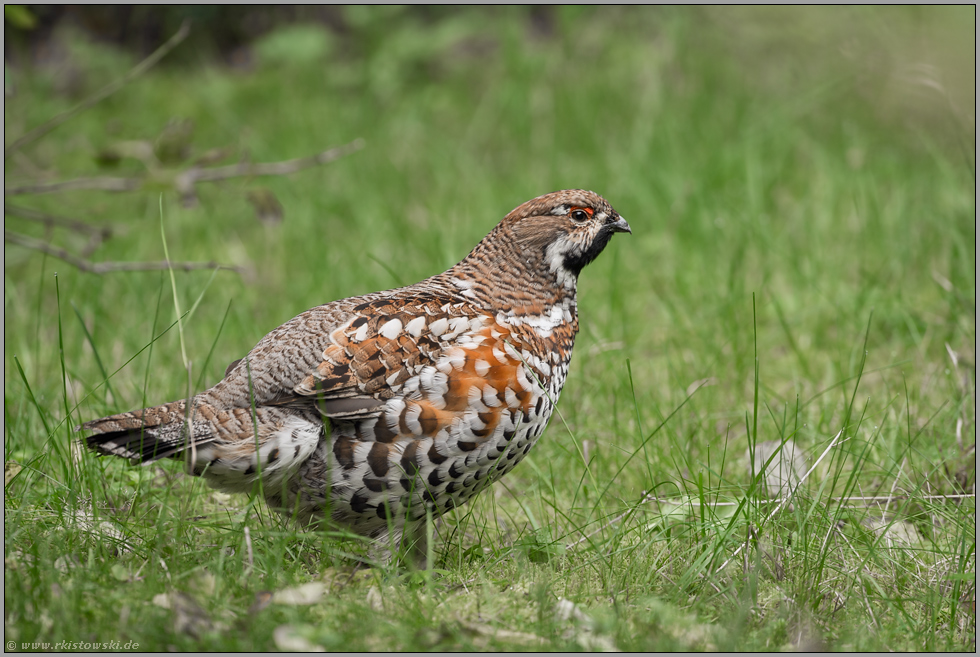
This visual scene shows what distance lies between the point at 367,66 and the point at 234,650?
7.37 meters

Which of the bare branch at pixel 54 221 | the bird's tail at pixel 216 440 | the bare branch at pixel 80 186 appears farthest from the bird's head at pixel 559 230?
the bare branch at pixel 54 221

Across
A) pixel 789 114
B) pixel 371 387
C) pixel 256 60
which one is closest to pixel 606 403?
pixel 371 387

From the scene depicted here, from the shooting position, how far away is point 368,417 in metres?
3.05

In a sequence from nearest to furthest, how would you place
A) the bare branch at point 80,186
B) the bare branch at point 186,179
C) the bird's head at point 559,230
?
the bird's head at point 559,230
the bare branch at point 186,179
the bare branch at point 80,186

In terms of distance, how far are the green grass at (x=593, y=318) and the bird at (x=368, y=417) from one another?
0.22 meters

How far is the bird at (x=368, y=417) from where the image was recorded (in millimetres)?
3000

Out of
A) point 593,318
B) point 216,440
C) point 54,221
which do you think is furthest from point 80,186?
point 593,318

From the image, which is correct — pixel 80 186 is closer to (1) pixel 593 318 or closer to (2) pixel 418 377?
(2) pixel 418 377

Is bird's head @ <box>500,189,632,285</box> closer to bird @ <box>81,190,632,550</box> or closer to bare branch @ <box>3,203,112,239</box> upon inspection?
bird @ <box>81,190,632,550</box>

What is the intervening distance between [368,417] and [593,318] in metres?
2.66

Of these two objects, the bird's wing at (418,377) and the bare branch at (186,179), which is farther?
the bare branch at (186,179)

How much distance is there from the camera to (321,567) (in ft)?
10.1

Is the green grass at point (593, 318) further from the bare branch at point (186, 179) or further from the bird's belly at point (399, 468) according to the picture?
the bare branch at point (186, 179)

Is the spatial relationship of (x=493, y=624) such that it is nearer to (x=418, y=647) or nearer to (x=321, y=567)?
(x=418, y=647)
